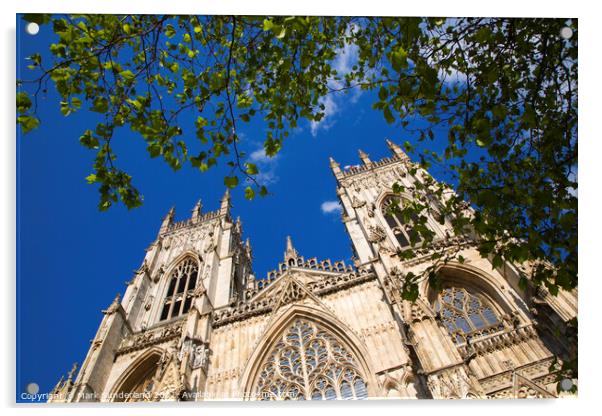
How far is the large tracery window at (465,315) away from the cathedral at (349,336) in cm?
3

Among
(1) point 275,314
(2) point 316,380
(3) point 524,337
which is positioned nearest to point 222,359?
(1) point 275,314

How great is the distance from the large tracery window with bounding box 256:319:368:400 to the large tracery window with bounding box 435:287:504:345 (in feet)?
9.44

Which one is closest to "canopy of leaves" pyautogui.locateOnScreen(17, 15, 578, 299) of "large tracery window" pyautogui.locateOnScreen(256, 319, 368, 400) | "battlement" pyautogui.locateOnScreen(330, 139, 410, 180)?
"large tracery window" pyautogui.locateOnScreen(256, 319, 368, 400)

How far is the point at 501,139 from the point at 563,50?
3.85 feet

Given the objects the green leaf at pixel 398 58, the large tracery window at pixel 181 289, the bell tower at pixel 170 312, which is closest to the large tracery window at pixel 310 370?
the bell tower at pixel 170 312

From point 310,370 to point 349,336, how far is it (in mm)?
1414

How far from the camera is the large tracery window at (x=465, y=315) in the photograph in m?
9.71

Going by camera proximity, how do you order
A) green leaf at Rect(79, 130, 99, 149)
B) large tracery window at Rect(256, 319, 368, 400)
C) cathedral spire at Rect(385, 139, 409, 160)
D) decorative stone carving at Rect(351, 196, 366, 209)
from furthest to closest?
cathedral spire at Rect(385, 139, 409, 160), decorative stone carving at Rect(351, 196, 366, 209), large tracery window at Rect(256, 319, 368, 400), green leaf at Rect(79, 130, 99, 149)

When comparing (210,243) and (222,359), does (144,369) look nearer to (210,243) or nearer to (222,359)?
(222,359)

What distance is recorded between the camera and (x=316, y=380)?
980 cm

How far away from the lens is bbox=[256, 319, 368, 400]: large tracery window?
9.50 meters

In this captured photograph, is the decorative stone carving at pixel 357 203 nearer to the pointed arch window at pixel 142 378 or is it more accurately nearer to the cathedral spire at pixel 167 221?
the pointed arch window at pixel 142 378

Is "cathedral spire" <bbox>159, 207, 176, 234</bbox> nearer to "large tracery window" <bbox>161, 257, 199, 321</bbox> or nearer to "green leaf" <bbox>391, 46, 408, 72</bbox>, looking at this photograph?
"large tracery window" <bbox>161, 257, 199, 321</bbox>

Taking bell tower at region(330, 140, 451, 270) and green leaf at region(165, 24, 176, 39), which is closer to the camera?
green leaf at region(165, 24, 176, 39)
